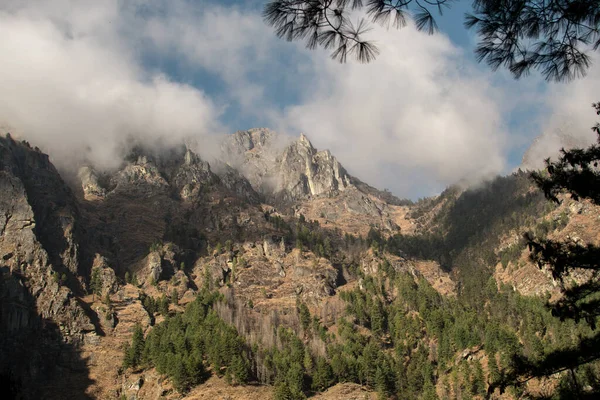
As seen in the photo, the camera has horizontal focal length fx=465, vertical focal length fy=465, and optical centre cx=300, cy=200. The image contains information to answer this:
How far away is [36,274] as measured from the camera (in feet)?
421

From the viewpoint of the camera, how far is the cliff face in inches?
4286

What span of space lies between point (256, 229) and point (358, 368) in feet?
339

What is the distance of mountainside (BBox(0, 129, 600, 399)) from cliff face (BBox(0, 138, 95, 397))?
0.38 meters

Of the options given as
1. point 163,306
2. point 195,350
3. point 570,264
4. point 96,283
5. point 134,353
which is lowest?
point 570,264

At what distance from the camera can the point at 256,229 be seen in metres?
195

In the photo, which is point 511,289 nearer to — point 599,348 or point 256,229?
point 256,229

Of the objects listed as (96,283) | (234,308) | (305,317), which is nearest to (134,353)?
(234,308)

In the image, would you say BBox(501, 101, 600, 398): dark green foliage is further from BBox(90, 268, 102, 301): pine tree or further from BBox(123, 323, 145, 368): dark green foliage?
BBox(90, 268, 102, 301): pine tree

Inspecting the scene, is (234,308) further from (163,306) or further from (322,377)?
(322,377)

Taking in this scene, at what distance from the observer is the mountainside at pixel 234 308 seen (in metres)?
94.5

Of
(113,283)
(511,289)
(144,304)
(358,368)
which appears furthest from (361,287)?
(113,283)

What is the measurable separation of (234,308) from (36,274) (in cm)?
5538

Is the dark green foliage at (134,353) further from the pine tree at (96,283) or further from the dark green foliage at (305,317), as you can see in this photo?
the dark green foliage at (305,317)

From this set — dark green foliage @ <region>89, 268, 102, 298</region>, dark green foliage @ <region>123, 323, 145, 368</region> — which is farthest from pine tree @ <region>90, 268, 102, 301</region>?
dark green foliage @ <region>123, 323, 145, 368</region>
